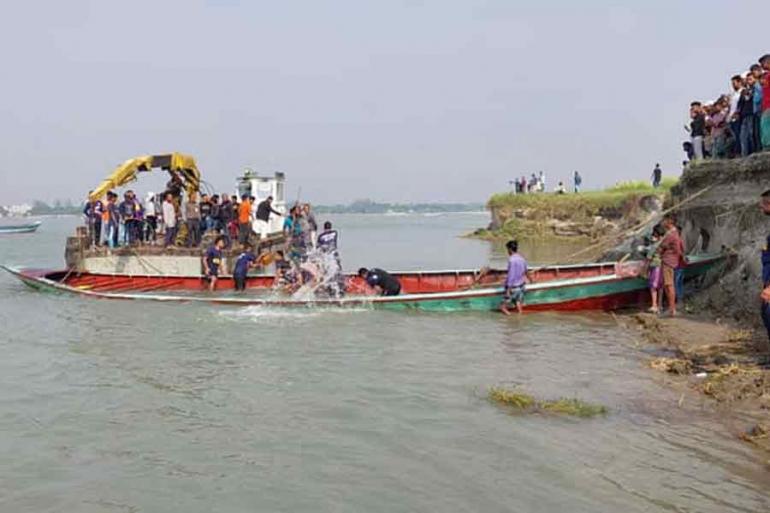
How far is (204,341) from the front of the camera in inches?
471

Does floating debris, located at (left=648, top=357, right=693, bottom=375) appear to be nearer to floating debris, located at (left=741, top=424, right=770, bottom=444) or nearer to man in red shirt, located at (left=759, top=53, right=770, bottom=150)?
floating debris, located at (left=741, top=424, right=770, bottom=444)

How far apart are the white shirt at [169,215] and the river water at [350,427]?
7.83 metres

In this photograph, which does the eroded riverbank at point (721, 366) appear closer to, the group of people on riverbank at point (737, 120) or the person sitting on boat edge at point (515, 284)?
the person sitting on boat edge at point (515, 284)

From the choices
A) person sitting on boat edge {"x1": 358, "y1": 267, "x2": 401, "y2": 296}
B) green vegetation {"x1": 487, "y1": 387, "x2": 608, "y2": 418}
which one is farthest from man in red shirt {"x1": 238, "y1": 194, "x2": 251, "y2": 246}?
green vegetation {"x1": 487, "y1": 387, "x2": 608, "y2": 418}

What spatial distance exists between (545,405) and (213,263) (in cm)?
1192

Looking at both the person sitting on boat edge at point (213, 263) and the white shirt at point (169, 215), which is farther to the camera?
the white shirt at point (169, 215)

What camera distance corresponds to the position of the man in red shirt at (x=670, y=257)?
41.5 ft

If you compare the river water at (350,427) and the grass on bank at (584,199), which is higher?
the grass on bank at (584,199)

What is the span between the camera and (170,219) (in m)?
20.4

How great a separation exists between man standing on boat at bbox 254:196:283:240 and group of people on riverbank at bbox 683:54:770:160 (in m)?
11.4

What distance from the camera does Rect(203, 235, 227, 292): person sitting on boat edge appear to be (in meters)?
18.0

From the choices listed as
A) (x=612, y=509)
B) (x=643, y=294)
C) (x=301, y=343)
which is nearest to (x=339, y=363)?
(x=301, y=343)

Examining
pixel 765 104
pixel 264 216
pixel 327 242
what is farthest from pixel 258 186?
pixel 765 104

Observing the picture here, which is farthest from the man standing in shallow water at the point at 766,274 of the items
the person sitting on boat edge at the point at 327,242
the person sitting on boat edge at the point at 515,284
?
the person sitting on boat edge at the point at 327,242
